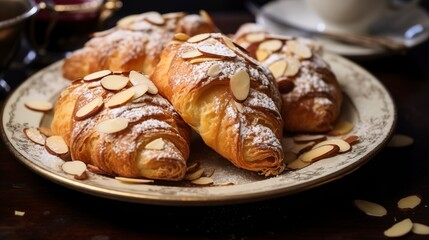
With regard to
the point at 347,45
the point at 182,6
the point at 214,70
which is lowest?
the point at 182,6

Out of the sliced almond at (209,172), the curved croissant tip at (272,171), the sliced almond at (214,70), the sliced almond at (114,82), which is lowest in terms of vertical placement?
the sliced almond at (209,172)

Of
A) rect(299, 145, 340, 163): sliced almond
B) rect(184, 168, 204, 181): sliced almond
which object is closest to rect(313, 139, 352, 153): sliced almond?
rect(299, 145, 340, 163): sliced almond

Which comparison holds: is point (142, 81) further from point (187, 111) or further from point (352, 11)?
point (352, 11)

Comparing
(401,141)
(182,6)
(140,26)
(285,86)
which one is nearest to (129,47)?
(140,26)

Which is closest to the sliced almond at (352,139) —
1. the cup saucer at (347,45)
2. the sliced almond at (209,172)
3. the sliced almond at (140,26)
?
the sliced almond at (209,172)

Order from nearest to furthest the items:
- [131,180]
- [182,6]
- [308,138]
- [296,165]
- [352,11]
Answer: [131,180] → [296,165] → [308,138] → [352,11] → [182,6]

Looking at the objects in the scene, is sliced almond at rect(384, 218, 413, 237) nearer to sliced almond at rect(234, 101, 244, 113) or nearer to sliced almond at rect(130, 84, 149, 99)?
sliced almond at rect(234, 101, 244, 113)

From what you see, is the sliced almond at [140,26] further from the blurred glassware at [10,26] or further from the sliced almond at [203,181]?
the sliced almond at [203,181]
